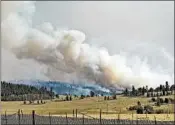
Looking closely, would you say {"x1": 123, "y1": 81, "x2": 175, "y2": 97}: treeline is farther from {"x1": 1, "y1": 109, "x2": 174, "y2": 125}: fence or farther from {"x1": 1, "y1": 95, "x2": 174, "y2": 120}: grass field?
{"x1": 1, "y1": 109, "x2": 174, "y2": 125}: fence

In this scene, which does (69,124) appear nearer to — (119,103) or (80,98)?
(80,98)

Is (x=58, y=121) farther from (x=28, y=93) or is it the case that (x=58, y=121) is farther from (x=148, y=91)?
(x=148, y=91)

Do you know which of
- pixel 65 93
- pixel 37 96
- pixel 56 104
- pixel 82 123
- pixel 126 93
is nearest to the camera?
pixel 82 123

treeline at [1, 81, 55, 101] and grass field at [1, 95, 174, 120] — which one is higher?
treeline at [1, 81, 55, 101]

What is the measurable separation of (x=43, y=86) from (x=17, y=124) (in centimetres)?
518

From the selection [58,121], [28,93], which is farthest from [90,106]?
[58,121]

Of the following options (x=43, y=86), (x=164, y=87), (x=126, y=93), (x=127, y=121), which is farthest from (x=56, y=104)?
(x=164, y=87)

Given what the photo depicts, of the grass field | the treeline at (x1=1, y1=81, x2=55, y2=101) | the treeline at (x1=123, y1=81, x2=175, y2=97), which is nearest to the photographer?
the grass field

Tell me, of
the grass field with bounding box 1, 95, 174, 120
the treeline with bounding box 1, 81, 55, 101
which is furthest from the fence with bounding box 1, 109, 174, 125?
the treeline with bounding box 1, 81, 55, 101

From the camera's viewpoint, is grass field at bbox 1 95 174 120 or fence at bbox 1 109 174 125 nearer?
fence at bbox 1 109 174 125

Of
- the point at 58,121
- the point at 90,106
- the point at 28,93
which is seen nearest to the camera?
A: the point at 58,121

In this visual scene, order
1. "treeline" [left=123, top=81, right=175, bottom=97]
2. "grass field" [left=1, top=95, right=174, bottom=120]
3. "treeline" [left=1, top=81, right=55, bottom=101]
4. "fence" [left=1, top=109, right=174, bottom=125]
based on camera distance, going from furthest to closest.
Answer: "treeline" [left=123, top=81, right=175, bottom=97] → "treeline" [left=1, top=81, right=55, bottom=101] → "grass field" [left=1, top=95, right=174, bottom=120] → "fence" [left=1, top=109, right=174, bottom=125]

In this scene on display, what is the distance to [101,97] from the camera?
1886 cm

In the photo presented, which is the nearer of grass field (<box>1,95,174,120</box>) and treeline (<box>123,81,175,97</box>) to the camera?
grass field (<box>1,95,174,120</box>)
